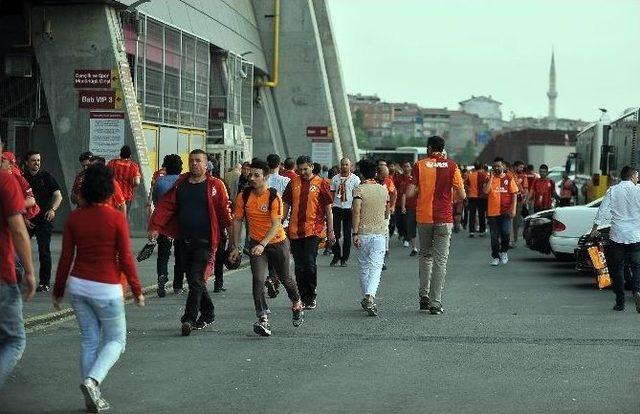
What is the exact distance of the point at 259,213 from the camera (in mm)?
12109

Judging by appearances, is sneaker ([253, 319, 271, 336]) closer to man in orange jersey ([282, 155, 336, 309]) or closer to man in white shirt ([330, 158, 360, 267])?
man in orange jersey ([282, 155, 336, 309])

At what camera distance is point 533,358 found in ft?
34.2

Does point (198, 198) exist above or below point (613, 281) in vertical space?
above

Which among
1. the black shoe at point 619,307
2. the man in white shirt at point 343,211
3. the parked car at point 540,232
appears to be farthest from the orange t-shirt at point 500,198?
the black shoe at point 619,307

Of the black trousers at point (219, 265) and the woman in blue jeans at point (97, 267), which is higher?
the woman in blue jeans at point (97, 267)

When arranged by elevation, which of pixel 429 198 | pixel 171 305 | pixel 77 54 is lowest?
pixel 171 305

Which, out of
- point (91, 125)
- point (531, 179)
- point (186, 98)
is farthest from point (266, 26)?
point (91, 125)

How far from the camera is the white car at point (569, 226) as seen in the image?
20.0m

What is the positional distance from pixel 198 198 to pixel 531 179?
19081 mm

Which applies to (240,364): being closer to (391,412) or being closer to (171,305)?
(391,412)

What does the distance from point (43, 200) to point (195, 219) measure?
14.0ft

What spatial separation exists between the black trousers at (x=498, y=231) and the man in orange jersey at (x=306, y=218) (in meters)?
7.85

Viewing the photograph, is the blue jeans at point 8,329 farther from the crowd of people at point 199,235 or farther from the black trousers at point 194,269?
the black trousers at point 194,269

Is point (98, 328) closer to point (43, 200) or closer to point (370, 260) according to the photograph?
point (370, 260)
